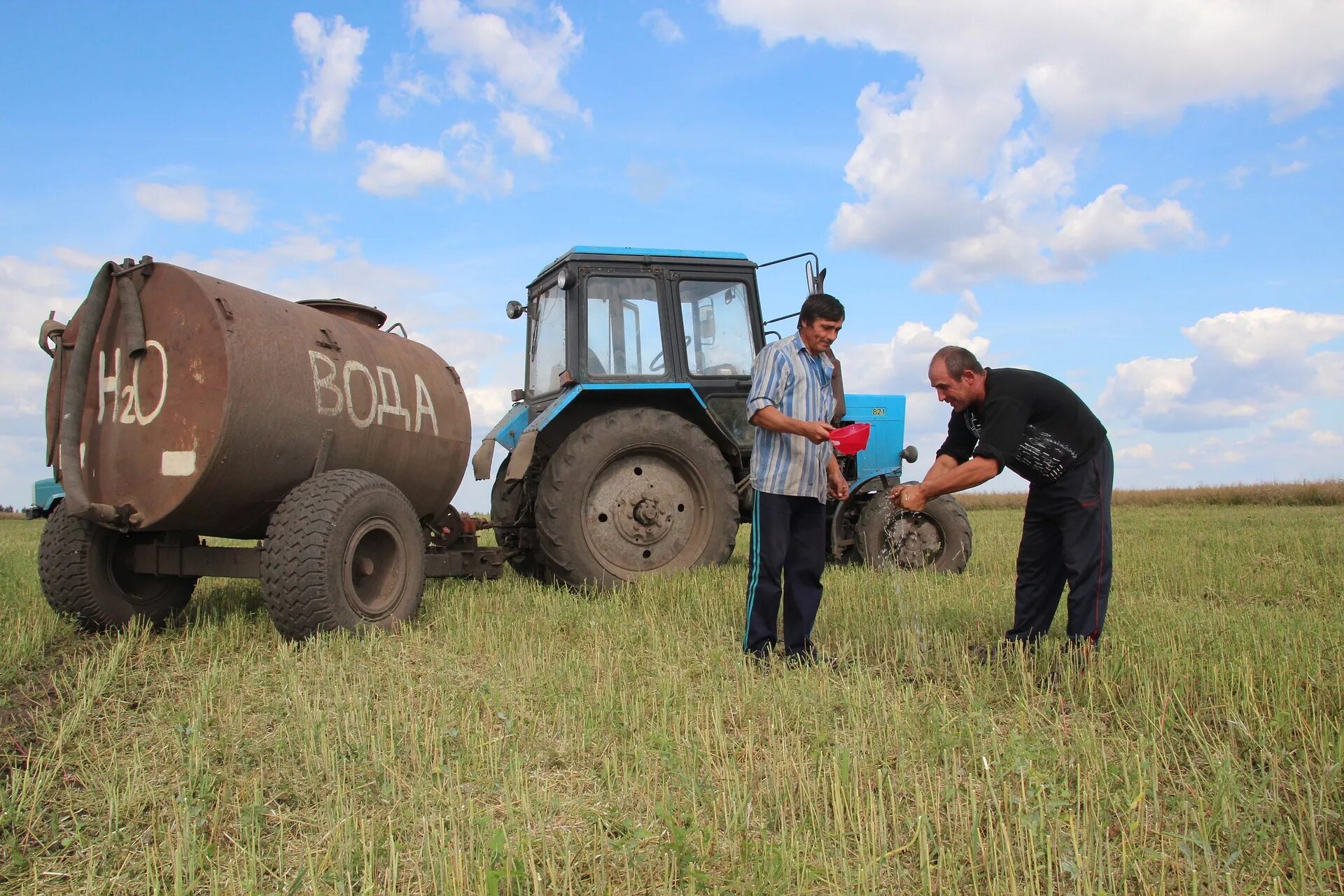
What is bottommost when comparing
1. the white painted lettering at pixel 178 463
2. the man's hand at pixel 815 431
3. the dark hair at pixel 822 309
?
the white painted lettering at pixel 178 463

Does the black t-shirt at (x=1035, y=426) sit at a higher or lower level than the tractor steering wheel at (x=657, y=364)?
lower

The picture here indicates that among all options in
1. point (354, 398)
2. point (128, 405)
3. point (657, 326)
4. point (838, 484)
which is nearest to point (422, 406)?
point (354, 398)

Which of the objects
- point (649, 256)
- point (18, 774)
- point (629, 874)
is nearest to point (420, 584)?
point (18, 774)

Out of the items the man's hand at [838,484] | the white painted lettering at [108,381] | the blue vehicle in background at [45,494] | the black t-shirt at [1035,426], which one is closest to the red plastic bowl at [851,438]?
the man's hand at [838,484]

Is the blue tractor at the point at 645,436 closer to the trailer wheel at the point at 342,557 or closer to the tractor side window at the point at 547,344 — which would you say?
the tractor side window at the point at 547,344

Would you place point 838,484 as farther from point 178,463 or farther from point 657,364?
point 178,463

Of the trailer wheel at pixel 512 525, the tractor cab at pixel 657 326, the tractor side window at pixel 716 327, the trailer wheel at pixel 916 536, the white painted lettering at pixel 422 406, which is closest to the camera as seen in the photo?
the white painted lettering at pixel 422 406

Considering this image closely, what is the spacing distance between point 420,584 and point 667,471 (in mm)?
2019

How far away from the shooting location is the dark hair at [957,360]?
422 centimetres

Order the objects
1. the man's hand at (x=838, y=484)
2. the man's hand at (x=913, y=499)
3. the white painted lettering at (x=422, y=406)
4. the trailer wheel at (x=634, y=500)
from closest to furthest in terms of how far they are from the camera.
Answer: the man's hand at (x=913, y=499) → the man's hand at (x=838, y=484) → the white painted lettering at (x=422, y=406) → the trailer wheel at (x=634, y=500)

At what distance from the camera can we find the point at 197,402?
4844 millimetres

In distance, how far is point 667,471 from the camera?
6758mm

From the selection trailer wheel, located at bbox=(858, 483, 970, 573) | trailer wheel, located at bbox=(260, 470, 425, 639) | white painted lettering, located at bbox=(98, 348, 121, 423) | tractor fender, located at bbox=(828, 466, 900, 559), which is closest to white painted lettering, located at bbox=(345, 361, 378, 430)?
trailer wheel, located at bbox=(260, 470, 425, 639)

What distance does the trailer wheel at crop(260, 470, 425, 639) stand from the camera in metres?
4.71
